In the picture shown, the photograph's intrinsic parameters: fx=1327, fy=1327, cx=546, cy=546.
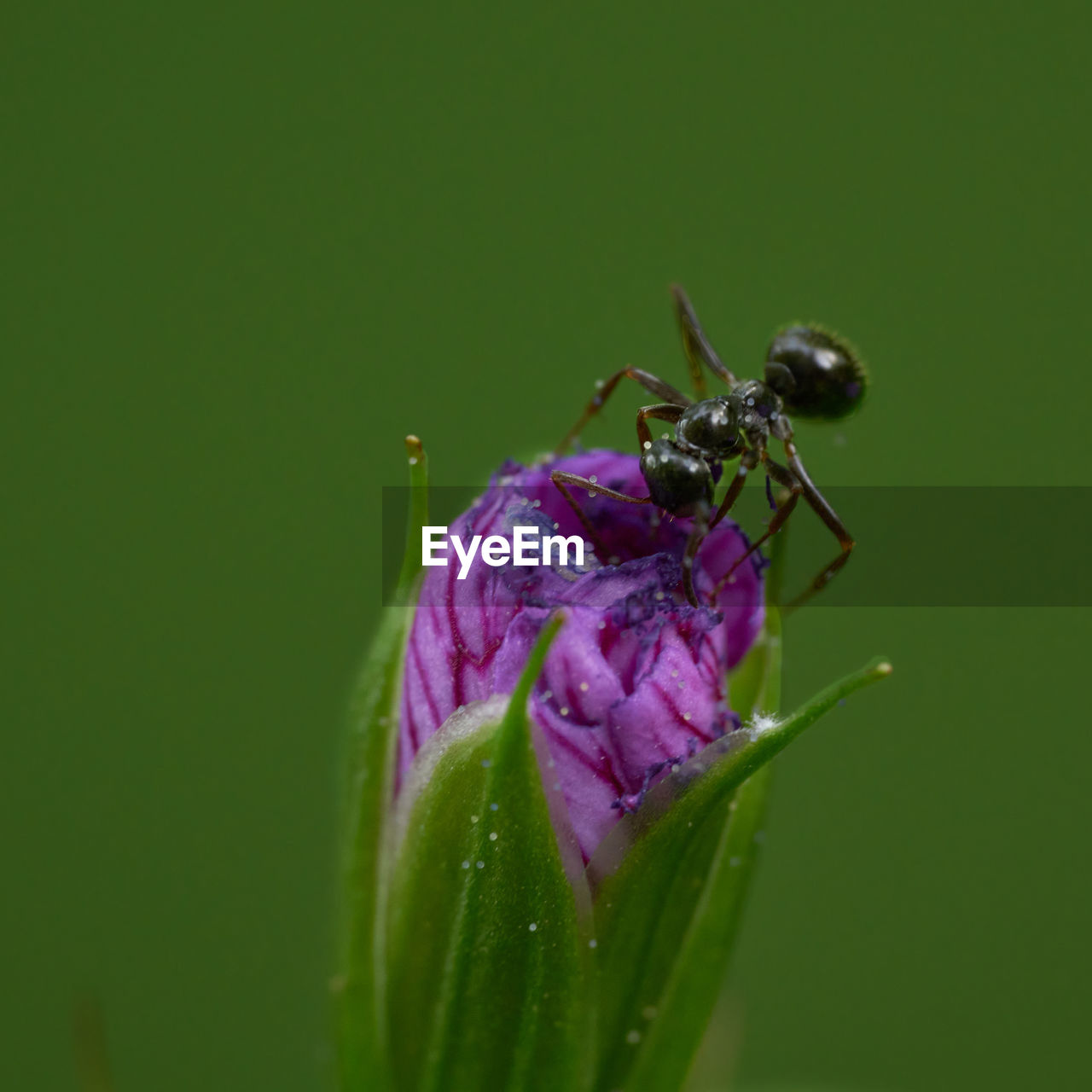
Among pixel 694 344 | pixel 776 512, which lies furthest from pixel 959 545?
pixel 776 512

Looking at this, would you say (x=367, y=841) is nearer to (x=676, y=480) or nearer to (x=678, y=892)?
(x=678, y=892)

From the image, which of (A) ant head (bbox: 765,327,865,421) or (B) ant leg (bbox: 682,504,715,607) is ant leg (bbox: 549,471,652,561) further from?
(A) ant head (bbox: 765,327,865,421)

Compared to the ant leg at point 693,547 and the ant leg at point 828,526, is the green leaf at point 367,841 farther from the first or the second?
the ant leg at point 828,526

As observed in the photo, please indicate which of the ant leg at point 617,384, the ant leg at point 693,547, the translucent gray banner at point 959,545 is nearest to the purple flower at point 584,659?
the ant leg at point 693,547

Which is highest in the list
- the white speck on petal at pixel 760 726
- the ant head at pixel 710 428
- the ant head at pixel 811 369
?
the ant head at pixel 811 369

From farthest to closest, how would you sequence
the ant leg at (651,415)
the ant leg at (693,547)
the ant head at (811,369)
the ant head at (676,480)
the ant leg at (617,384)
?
the ant head at (811,369)
the ant leg at (617,384)
the ant leg at (651,415)
the ant head at (676,480)
the ant leg at (693,547)

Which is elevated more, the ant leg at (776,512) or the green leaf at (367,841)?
the ant leg at (776,512)

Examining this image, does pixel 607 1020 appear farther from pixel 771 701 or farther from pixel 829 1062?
pixel 829 1062

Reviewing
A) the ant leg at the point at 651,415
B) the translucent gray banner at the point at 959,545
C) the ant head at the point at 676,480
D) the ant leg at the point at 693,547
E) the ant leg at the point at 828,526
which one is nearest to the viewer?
the ant leg at the point at 693,547

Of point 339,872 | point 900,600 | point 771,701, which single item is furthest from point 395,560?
point 900,600
